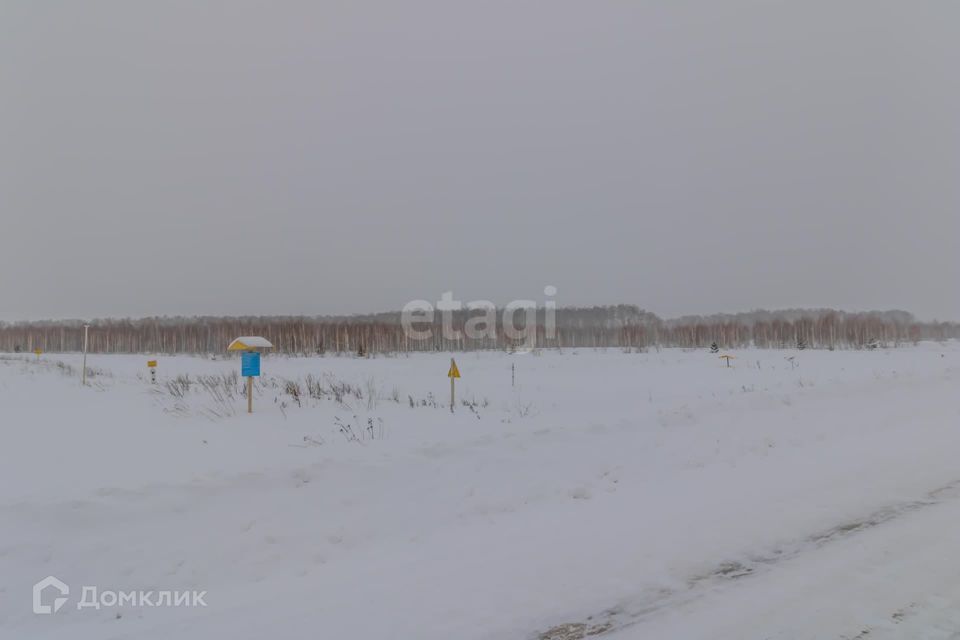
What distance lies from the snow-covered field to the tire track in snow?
18mm

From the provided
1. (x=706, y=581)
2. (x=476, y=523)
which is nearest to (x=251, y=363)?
(x=476, y=523)

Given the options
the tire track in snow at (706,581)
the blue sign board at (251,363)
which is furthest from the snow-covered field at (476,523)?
the blue sign board at (251,363)

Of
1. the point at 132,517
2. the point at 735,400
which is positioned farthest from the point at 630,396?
the point at 132,517

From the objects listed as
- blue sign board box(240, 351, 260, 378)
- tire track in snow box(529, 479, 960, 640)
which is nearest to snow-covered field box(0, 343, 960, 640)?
tire track in snow box(529, 479, 960, 640)

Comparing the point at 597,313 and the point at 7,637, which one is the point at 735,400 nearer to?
the point at 7,637

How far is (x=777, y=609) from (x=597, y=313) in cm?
10341

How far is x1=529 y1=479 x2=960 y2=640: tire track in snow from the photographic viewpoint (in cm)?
357

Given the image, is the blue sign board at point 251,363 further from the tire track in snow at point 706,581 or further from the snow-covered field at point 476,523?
the tire track in snow at point 706,581

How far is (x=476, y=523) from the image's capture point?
583 centimetres

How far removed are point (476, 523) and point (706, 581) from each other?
2465mm

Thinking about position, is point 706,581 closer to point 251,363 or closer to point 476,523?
point 476,523

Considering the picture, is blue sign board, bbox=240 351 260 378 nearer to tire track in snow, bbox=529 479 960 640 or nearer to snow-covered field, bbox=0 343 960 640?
snow-covered field, bbox=0 343 960 640

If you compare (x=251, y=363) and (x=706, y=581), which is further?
(x=251, y=363)

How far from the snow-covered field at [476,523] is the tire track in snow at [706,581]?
0.02 metres
